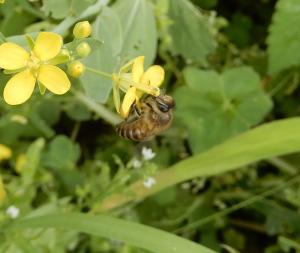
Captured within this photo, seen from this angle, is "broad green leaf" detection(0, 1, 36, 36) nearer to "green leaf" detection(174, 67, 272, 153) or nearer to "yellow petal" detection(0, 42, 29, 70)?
"green leaf" detection(174, 67, 272, 153)

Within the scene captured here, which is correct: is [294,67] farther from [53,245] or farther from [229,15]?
[53,245]

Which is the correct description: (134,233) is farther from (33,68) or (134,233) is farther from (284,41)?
Answer: (284,41)

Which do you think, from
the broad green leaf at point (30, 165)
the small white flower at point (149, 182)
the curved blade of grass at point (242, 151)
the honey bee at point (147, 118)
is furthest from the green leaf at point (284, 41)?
the broad green leaf at point (30, 165)

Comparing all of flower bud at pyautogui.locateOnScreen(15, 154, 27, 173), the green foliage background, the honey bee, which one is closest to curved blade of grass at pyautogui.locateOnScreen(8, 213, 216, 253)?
the green foliage background

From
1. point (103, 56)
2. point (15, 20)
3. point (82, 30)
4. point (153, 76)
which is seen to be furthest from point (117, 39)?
point (15, 20)

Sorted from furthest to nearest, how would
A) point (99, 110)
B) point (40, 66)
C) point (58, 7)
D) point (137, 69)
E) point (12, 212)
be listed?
1. point (99, 110)
2. point (12, 212)
3. point (58, 7)
4. point (137, 69)
5. point (40, 66)
